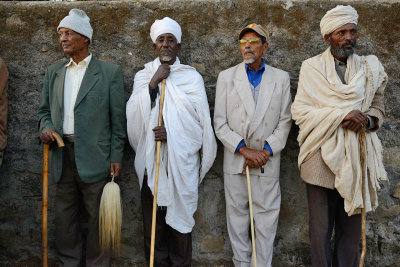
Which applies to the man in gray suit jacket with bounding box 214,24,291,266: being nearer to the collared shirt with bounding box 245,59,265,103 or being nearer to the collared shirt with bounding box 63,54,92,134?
the collared shirt with bounding box 245,59,265,103

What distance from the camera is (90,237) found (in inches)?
149

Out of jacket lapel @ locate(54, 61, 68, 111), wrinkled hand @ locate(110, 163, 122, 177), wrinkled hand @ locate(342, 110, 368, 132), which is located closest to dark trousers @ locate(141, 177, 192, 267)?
wrinkled hand @ locate(110, 163, 122, 177)

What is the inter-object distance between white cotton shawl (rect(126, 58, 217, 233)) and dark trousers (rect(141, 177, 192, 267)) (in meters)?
0.12

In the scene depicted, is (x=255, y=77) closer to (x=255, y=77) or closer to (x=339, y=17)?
(x=255, y=77)

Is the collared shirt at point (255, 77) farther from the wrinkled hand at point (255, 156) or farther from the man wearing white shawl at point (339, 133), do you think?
the wrinkled hand at point (255, 156)

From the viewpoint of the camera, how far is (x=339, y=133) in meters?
3.54

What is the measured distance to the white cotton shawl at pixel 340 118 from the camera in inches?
137

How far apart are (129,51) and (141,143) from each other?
88 centimetres

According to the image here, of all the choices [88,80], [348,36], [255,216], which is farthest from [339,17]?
[88,80]

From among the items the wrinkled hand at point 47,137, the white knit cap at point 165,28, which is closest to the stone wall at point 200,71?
the white knit cap at point 165,28

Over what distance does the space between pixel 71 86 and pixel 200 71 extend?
43.0 inches

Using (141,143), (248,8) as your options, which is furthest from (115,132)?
(248,8)

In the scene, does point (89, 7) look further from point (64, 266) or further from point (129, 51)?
point (64, 266)

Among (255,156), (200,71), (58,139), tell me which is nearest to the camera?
(58,139)
